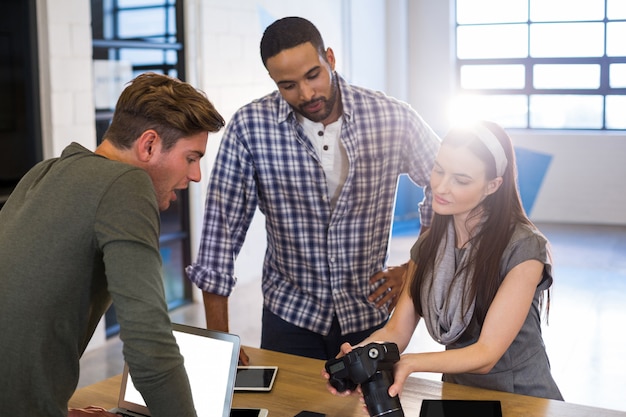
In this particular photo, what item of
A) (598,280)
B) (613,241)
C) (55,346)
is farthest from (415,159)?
(613,241)

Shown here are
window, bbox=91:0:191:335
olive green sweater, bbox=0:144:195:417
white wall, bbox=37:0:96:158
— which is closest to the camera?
olive green sweater, bbox=0:144:195:417

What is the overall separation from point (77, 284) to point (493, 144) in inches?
43.7

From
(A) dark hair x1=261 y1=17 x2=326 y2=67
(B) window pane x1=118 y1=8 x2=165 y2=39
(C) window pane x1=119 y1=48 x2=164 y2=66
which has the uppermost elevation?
(B) window pane x1=118 y1=8 x2=165 y2=39

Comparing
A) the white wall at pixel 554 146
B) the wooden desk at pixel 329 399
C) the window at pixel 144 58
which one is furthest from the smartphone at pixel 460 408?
the white wall at pixel 554 146

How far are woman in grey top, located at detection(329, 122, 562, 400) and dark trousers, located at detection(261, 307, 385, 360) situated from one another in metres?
0.31

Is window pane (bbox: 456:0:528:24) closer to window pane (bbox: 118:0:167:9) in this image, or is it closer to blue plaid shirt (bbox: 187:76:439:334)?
window pane (bbox: 118:0:167:9)

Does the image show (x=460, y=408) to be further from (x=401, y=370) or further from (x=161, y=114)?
(x=161, y=114)

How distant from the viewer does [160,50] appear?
5.10 meters

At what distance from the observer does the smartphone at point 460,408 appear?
70.7 inches

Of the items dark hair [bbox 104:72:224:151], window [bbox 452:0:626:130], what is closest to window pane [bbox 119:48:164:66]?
dark hair [bbox 104:72:224:151]

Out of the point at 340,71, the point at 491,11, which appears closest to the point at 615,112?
the point at 491,11

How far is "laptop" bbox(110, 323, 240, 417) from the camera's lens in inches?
68.4

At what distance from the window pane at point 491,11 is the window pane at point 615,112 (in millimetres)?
1102

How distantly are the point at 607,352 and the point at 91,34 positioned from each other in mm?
3127
